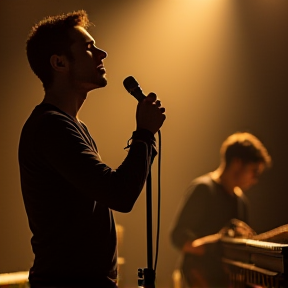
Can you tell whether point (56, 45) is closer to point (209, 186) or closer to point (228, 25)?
point (209, 186)

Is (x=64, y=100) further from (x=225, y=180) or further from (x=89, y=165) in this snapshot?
(x=225, y=180)

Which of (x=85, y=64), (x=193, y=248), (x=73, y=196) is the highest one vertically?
(x=85, y=64)

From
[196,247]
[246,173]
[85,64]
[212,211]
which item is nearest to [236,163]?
[246,173]

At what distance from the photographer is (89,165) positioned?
3.70ft

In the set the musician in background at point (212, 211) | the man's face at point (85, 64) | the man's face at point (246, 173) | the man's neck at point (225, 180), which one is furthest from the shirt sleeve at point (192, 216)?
the man's face at point (85, 64)

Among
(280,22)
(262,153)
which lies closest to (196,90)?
(280,22)

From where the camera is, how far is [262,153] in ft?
9.49

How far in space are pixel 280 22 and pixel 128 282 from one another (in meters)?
1.93

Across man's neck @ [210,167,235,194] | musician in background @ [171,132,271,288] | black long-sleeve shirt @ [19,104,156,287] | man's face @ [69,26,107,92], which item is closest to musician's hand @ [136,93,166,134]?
black long-sleeve shirt @ [19,104,156,287]

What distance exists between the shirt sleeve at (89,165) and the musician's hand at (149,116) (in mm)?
23

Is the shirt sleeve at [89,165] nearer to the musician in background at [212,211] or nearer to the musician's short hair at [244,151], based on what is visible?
the musician in background at [212,211]

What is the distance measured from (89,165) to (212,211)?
59.8 inches

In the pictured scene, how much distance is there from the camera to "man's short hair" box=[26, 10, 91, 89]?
136 centimetres

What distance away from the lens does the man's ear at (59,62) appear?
Answer: 4.41ft
